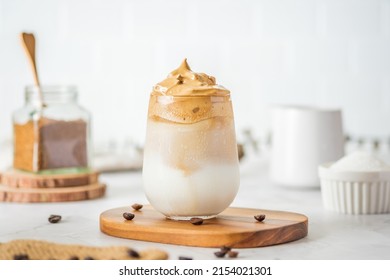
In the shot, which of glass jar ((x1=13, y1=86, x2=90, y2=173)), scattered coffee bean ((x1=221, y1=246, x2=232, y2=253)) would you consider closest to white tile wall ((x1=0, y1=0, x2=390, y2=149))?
glass jar ((x1=13, y1=86, x2=90, y2=173))

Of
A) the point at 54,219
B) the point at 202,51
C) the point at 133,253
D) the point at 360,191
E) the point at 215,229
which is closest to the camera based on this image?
the point at 133,253

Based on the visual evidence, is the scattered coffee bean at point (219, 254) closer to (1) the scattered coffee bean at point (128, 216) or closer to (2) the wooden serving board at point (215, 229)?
(2) the wooden serving board at point (215, 229)

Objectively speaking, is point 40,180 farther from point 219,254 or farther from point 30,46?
point 219,254

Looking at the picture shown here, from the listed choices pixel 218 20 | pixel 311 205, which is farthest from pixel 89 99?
pixel 311 205

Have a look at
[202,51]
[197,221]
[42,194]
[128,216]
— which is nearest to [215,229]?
[197,221]

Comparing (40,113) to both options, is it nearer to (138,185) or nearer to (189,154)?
(138,185)

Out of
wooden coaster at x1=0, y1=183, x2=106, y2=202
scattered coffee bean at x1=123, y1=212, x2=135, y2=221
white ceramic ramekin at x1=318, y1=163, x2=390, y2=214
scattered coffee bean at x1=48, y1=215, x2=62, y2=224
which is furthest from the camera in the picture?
wooden coaster at x1=0, y1=183, x2=106, y2=202

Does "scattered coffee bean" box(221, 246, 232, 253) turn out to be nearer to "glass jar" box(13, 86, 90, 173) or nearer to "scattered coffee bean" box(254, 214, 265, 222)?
"scattered coffee bean" box(254, 214, 265, 222)
